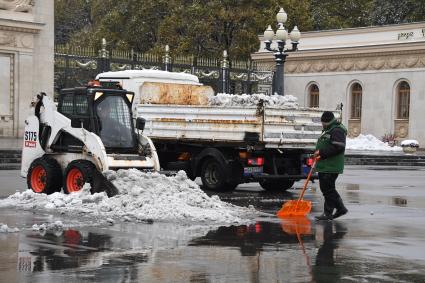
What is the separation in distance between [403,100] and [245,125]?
3205cm

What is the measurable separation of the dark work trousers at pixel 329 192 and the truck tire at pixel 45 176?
4.99 metres

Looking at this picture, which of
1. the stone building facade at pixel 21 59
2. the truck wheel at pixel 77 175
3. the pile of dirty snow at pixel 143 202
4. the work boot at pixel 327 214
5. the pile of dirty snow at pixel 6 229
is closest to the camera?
the pile of dirty snow at pixel 6 229

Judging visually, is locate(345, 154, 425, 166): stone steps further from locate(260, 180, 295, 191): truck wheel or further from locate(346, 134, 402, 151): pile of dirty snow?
locate(260, 180, 295, 191): truck wheel

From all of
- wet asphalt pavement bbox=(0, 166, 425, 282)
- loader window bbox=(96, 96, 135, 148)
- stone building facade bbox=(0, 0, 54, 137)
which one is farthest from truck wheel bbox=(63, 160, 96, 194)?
stone building facade bbox=(0, 0, 54, 137)

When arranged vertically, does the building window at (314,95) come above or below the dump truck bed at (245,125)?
above

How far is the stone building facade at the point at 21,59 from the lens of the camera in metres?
34.5

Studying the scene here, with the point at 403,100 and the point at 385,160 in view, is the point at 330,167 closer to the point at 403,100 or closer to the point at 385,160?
the point at 385,160

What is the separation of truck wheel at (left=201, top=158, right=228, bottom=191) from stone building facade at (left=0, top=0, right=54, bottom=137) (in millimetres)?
15973

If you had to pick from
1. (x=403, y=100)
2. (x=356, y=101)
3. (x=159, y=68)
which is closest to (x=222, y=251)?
(x=159, y=68)

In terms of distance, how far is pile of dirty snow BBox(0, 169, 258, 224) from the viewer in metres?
13.7

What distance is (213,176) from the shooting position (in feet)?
67.2

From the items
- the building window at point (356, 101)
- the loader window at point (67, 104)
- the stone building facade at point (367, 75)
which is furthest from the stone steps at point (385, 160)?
the loader window at point (67, 104)

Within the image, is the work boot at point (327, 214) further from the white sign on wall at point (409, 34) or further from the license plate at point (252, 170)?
the white sign on wall at point (409, 34)

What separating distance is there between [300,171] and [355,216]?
17.1 ft
